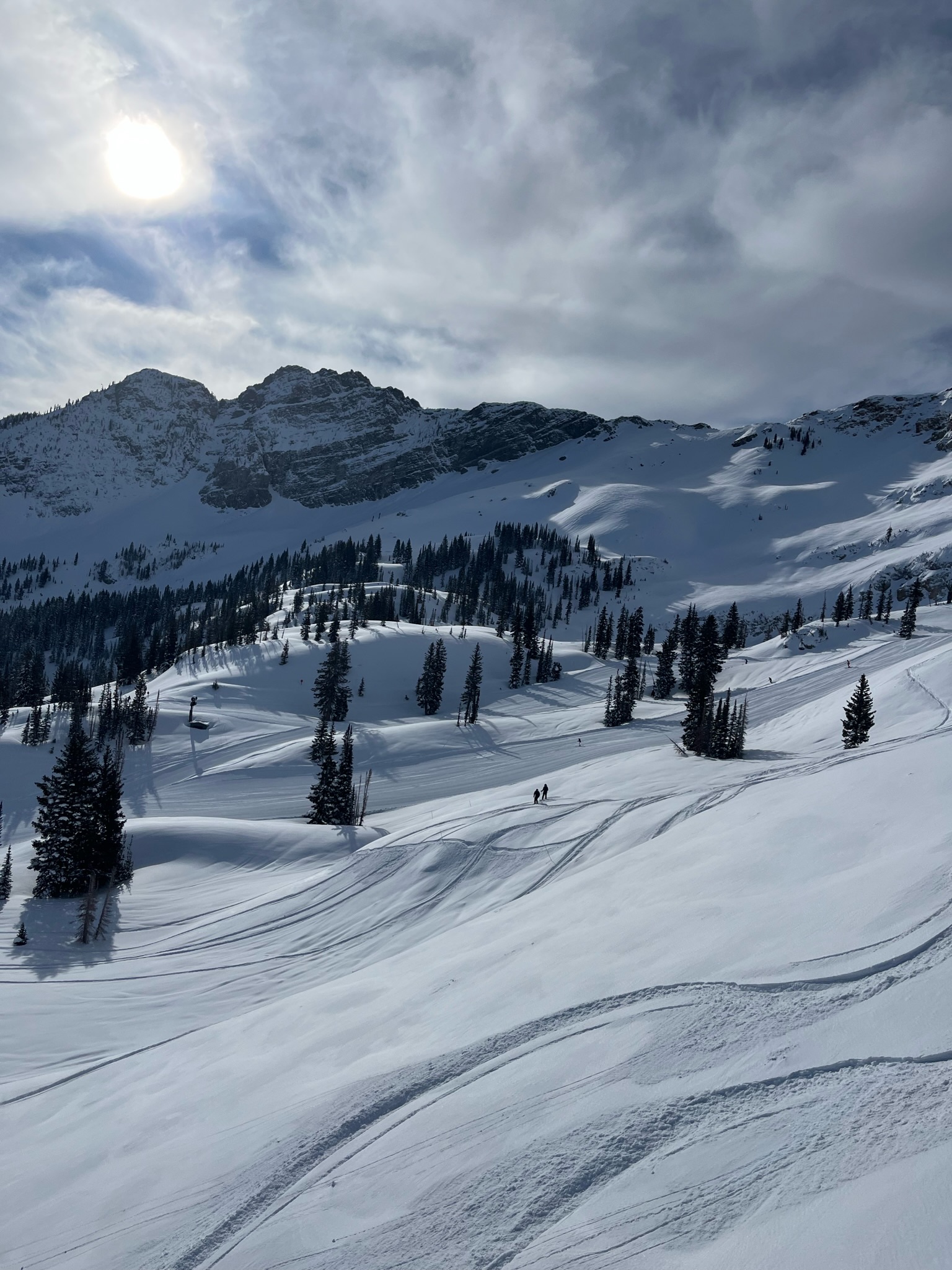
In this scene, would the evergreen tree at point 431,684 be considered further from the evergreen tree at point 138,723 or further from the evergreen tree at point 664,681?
the evergreen tree at point 138,723

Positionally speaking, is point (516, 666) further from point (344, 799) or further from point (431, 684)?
point (344, 799)

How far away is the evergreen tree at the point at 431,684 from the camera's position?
302 feet

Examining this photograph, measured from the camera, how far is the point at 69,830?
30.1 metres

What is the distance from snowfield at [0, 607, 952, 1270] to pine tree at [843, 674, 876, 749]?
15.4 meters

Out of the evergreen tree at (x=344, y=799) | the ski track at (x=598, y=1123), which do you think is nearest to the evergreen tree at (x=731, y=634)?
the evergreen tree at (x=344, y=799)

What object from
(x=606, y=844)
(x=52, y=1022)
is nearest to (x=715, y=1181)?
(x=606, y=844)

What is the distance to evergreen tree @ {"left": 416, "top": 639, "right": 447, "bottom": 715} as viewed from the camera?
9206 cm

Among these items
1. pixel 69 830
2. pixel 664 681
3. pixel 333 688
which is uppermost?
pixel 664 681

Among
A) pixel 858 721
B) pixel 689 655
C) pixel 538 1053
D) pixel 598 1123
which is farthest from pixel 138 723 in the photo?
pixel 689 655

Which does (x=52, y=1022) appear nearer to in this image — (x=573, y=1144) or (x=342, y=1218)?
(x=342, y=1218)

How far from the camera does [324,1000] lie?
45.2 feet

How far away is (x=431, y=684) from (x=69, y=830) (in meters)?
63.7

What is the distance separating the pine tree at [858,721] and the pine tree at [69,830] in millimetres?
43266

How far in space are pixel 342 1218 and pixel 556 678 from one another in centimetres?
9925
